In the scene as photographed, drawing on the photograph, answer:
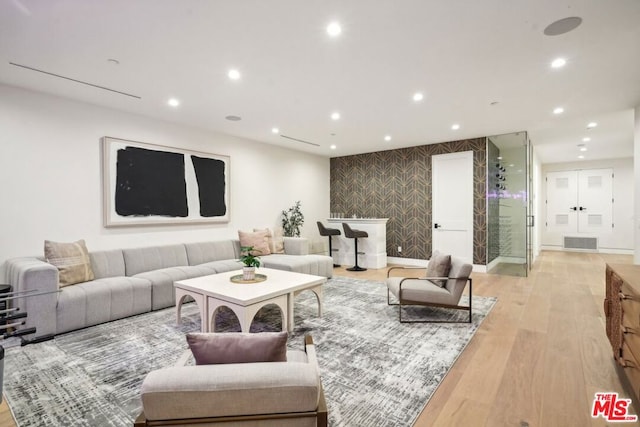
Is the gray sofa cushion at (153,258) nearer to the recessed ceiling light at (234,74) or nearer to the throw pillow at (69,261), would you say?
the throw pillow at (69,261)

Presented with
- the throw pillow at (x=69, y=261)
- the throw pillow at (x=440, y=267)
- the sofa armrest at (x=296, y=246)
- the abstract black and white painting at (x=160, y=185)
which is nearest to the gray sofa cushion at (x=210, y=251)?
the abstract black and white painting at (x=160, y=185)

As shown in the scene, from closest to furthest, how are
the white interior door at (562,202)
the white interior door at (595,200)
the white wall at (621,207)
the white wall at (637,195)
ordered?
the white wall at (637,195), the white wall at (621,207), the white interior door at (595,200), the white interior door at (562,202)

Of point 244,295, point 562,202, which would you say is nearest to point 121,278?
point 244,295

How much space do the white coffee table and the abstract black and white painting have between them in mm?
1800

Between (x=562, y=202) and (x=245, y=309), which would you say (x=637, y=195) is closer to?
(x=245, y=309)

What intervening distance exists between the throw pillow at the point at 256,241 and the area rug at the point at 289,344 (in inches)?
69.7

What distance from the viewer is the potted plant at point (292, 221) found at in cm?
709

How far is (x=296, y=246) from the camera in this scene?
5977 millimetres

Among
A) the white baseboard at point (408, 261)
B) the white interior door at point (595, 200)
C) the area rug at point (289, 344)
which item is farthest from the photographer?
the white interior door at point (595, 200)

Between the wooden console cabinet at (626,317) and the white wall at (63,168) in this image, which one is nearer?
the wooden console cabinet at (626,317)

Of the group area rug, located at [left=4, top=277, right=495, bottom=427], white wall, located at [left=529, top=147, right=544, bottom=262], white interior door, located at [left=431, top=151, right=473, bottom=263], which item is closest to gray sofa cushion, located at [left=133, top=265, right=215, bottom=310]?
area rug, located at [left=4, top=277, right=495, bottom=427]

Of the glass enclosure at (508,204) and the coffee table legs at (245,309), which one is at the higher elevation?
the glass enclosure at (508,204)

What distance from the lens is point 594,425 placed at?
1.86 metres

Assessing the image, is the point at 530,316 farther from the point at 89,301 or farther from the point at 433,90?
the point at 89,301
